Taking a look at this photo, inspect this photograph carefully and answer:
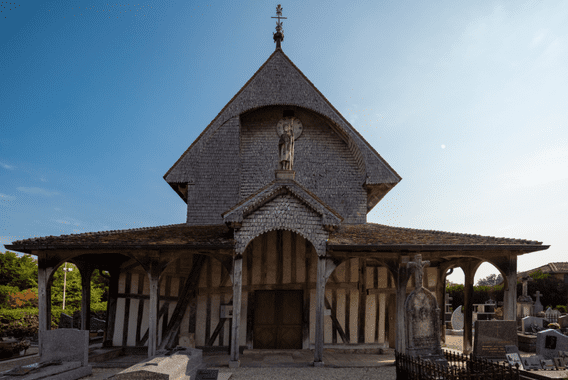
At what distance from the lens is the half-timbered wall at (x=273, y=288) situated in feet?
45.3

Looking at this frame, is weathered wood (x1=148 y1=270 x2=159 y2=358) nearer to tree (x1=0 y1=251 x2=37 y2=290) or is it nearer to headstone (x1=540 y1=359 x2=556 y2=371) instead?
headstone (x1=540 y1=359 x2=556 y2=371)

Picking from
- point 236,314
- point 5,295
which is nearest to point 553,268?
point 236,314

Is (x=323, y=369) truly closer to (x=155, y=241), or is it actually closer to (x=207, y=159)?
(x=155, y=241)

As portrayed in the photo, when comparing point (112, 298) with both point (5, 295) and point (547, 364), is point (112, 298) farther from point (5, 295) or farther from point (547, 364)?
point (547, 364)

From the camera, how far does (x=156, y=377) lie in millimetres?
7133

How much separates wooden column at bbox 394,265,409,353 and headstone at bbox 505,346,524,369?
264cm

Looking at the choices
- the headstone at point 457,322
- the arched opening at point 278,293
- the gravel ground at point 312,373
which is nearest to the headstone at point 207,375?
the gravel ground at point 312,373

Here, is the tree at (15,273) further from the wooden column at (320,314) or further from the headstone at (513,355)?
the headstone at (513,355)

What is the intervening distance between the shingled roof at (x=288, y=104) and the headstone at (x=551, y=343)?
22.4ft

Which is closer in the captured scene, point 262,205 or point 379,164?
point 262,205

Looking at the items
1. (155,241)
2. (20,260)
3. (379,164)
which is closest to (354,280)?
(379,164)

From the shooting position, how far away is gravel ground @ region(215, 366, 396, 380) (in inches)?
390

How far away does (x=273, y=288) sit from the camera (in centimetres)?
1393

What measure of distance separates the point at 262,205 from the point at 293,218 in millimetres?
1012
